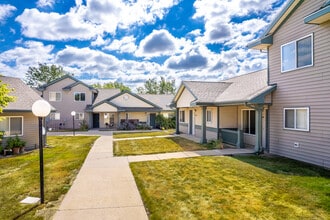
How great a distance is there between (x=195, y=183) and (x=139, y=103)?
24.3 m

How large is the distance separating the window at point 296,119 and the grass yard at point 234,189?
163cm

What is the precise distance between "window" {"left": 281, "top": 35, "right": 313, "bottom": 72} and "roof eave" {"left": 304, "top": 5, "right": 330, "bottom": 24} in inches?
35.2

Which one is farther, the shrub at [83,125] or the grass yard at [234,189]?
the shrub at [83,125]

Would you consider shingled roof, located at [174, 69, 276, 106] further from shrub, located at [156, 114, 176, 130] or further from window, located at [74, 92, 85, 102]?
window, located at [74, 92, 85, 102]

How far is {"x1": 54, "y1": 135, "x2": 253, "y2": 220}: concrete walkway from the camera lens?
16.8 ft

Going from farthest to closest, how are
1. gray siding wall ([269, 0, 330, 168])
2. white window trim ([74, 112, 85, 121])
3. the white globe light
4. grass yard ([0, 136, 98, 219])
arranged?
white window trim ([74, 112, 85, 121])
gray siding wall ([269, 0, 330, 168])
the white globe light
grass yard ([0, 136, 98, 219])

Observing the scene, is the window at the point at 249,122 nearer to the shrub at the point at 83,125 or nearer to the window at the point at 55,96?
the shrub at the point at 83,125

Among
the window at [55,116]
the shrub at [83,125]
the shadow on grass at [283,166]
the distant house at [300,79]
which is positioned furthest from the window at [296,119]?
the window at [55,116]

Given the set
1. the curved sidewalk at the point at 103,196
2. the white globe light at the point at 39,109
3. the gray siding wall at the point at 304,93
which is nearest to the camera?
the curved sidewalk at the point at 103,196

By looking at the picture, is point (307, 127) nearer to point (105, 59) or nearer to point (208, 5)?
point (208, 5)

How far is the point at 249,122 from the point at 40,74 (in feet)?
184

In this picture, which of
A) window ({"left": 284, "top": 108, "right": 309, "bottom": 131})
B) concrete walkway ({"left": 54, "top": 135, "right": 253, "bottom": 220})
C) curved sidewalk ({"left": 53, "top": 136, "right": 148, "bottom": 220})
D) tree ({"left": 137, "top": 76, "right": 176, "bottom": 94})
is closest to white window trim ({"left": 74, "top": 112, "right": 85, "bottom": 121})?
concrete walkway ({"left": 54, "top": 135, "right": 253, "bottom": 220})

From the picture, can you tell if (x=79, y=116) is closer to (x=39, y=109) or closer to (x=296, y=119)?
(x=39, y=109)

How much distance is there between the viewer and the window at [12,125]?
44.4 feet
